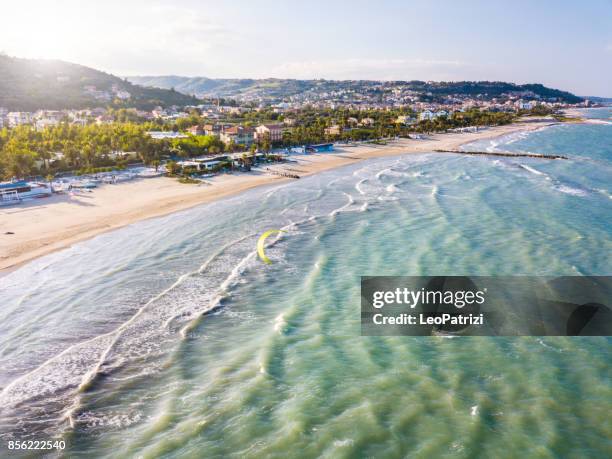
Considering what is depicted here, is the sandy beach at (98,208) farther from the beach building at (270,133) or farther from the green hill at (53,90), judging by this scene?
the green hill at (53,90)

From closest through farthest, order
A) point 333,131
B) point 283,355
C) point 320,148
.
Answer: point 283,355 → point 320,148 → point 333,131

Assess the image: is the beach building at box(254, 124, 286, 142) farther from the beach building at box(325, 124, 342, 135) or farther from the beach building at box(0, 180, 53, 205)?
the beach building at box(0, 180, 53, 205)

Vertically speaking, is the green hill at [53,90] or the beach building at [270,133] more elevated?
the green hill at [53,90]

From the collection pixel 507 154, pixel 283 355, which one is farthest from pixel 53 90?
pixel 283 355

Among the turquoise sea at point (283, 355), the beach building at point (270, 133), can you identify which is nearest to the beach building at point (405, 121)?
the beach building at point (270, 133)

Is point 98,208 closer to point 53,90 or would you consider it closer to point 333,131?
point 333,131
